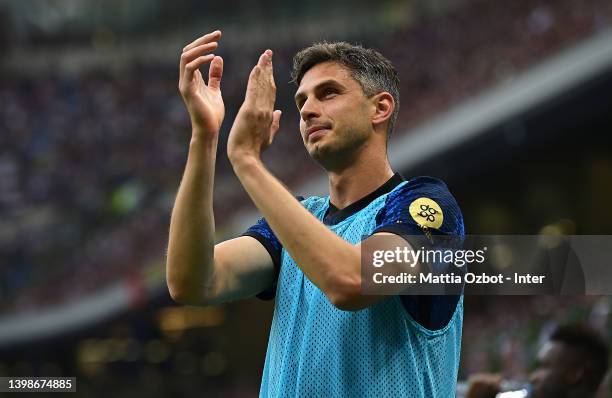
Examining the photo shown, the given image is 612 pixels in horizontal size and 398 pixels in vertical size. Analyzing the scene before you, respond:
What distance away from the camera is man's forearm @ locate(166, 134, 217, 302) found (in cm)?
245

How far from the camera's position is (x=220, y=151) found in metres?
20.2

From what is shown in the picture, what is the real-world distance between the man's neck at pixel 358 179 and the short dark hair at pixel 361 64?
0.16 m

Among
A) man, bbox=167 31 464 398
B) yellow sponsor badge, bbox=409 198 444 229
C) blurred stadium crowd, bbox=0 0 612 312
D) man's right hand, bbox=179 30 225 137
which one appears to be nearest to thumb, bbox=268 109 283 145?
man, bbox=167 31 464 398

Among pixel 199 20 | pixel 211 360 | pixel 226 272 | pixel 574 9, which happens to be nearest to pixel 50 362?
pixel 211 360

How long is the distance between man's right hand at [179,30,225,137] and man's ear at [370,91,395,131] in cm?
41

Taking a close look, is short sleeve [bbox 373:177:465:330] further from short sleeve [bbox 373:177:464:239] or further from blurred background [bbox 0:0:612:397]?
blurred background [bbox 0:0:612:397]

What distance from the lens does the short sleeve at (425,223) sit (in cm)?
237

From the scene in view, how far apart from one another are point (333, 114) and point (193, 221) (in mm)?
459

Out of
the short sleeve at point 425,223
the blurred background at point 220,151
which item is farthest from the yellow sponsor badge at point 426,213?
the blurred background at point 220,151

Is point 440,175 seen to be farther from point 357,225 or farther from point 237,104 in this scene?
point 357,225

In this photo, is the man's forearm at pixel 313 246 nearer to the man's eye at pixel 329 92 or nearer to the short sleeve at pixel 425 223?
the short sleeve at pixel 425 223

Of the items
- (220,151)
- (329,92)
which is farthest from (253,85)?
(220,151)

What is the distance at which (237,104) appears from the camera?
21844 mm

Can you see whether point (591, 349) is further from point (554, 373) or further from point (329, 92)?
point (329, 92)
